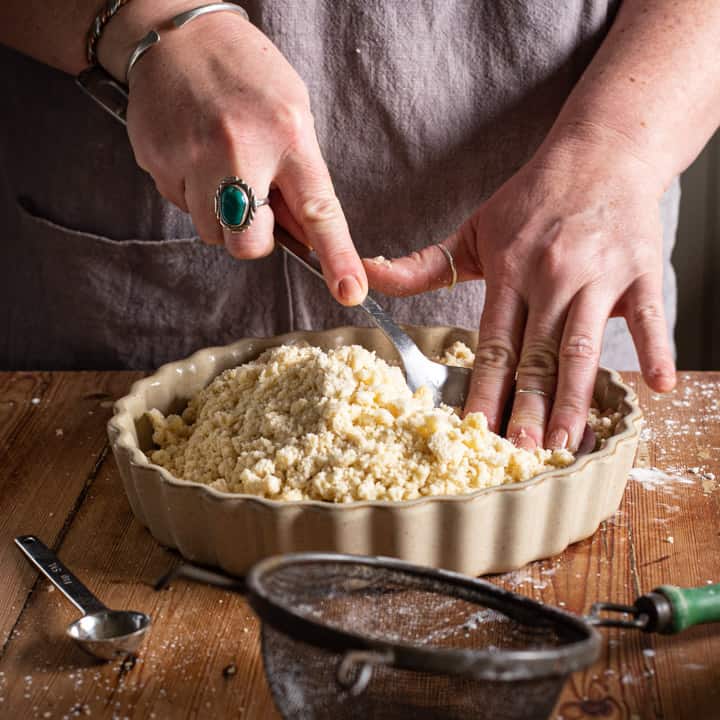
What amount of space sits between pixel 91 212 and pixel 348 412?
24.6 inches

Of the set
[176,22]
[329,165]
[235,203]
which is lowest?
[329,165]

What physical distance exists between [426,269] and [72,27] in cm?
47

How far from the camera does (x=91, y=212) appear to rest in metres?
1.36

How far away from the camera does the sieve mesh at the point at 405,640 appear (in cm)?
57

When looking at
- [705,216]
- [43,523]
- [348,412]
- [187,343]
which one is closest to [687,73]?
[348,412]

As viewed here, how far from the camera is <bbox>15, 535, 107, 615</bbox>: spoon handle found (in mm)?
813

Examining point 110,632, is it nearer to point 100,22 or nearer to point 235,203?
point 235,203

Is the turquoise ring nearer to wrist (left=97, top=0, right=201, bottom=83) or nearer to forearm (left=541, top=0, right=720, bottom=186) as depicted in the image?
wrist (left=97, top=0, right=201, bottom=83)

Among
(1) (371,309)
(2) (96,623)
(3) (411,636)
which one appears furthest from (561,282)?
(2) (96,623)

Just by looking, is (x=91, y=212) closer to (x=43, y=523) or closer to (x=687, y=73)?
(x=43, y=523)

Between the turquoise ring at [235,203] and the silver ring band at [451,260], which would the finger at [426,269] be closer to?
the silver ring band at [451,260]

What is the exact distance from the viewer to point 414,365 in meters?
1.08

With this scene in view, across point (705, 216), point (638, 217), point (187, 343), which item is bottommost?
point (705, 216)

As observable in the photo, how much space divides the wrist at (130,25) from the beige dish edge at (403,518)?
1.32 feet
